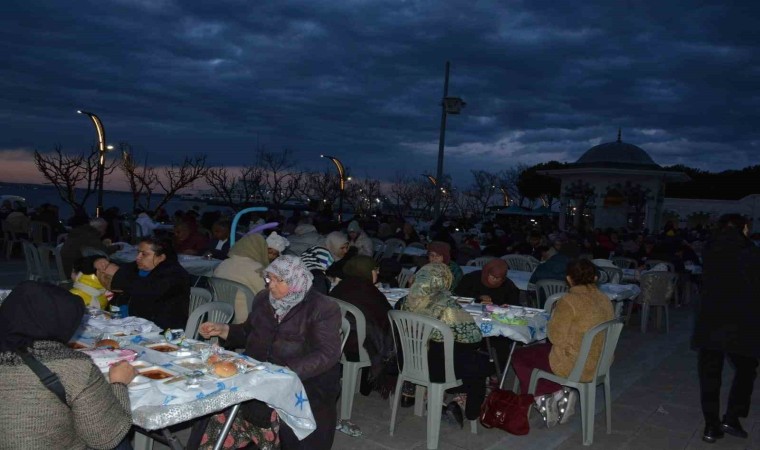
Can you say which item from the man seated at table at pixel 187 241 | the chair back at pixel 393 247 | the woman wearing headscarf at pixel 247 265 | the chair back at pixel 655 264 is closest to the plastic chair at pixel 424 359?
the woman wearing headscarf at pixel 247 265

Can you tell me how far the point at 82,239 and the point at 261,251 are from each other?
338 cm

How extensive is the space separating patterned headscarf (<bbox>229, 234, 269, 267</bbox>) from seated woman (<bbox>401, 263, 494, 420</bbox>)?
1.75m

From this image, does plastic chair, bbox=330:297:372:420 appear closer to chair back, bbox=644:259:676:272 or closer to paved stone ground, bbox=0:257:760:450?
paved stone ground, bbox=0:257:760:450

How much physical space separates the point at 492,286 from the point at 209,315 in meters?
3.04

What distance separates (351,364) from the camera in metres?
4.73

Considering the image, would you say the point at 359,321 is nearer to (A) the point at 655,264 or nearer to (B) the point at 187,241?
(B) the point at 187,241

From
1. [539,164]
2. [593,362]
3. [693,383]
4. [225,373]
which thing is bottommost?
[693,383]

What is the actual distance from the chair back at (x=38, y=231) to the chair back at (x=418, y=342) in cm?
1178

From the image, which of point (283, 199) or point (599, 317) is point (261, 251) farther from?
point (283, 199)

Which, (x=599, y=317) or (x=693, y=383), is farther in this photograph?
(x=693, y=383)

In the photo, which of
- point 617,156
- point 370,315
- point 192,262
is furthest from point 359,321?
point 617,156

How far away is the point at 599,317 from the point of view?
14.5 ft

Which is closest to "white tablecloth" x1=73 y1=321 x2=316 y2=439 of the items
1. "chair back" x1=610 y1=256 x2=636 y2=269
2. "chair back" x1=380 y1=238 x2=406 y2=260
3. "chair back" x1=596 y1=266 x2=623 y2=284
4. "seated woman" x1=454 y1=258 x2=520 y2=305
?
"seated woman" x1=454 y1=258 x2=520 y2=305

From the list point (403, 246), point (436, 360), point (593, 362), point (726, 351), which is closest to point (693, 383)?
point (726, 351)
